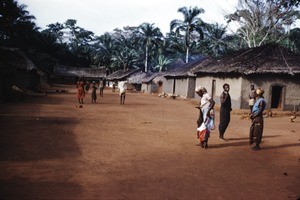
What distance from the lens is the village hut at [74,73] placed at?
60.3 meters

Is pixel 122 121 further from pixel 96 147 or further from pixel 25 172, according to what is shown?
pixel 25 172

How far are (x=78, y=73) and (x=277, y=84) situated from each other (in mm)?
47735

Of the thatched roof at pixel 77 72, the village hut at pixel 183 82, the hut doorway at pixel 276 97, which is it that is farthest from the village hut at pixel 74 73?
the hut doorway at pixel 276 97

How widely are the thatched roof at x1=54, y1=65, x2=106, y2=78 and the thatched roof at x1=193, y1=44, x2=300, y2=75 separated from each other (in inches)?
1668

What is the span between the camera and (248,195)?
498cm

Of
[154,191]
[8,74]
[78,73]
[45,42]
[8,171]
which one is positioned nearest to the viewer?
[154,191]

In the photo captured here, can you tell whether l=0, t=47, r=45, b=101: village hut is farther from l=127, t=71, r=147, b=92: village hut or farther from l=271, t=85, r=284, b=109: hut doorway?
l=127, t=71, r=147, b=92: village hut

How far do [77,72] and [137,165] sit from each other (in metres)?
57.2

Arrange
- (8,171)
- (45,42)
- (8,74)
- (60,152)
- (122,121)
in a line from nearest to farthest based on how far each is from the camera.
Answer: (8,171), (60,152), (122,121), (8,74), (45,42)

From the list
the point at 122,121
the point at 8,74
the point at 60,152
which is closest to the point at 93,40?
the point at 8,74

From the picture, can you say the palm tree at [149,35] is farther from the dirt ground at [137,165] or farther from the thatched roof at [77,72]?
the dirt ground at [137,165]

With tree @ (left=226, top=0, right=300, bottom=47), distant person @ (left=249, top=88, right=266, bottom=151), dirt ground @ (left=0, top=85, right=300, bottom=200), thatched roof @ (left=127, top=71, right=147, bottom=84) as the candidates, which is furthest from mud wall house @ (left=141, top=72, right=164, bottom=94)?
Result: distant person @ (left=249, top=88, right=266, bottom=151)

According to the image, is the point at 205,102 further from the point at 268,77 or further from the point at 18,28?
the point at 18,28

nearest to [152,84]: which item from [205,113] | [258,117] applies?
[258,117]
